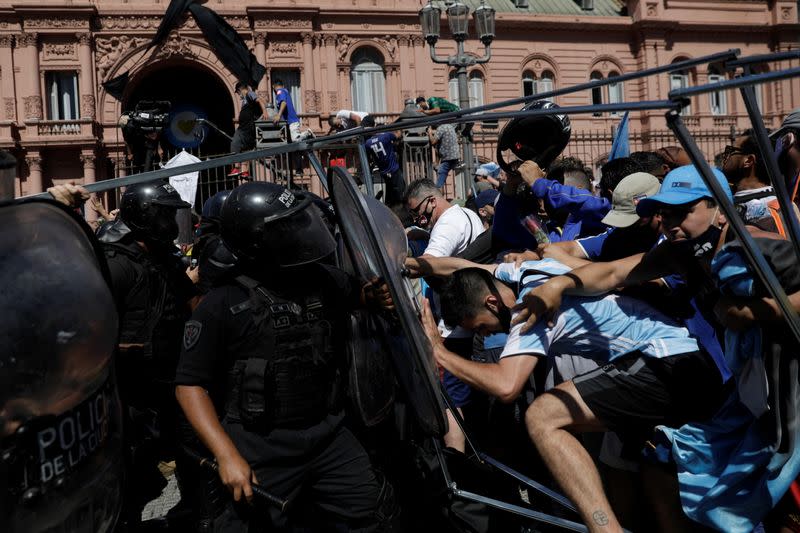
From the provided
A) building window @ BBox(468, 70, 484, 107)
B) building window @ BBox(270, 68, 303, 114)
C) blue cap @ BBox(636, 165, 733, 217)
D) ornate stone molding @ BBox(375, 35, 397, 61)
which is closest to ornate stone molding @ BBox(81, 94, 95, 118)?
building window @ BBox(270, 68, 303, 114)

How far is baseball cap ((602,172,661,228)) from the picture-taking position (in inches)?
156

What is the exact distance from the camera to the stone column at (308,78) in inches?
1128

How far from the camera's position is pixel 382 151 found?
8.08m

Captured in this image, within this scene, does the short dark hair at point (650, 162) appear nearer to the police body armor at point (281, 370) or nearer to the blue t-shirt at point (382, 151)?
the police body armor at point (281, 370)

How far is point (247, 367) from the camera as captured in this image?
295 cm

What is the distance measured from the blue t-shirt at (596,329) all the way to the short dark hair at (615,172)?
5.53 ft

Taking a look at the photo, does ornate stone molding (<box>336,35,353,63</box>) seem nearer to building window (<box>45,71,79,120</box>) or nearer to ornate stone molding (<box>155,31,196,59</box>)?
ornate stone molding (<box>155,31,196,59</box>)

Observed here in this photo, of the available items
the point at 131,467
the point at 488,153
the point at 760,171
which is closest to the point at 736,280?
the point at 760,171

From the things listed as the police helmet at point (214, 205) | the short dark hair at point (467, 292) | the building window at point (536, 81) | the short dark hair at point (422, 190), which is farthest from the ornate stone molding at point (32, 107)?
the short dark hair at point (467, 292)

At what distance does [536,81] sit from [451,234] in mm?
29293

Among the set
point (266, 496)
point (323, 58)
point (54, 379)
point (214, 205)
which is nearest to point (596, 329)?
point (266, 496)

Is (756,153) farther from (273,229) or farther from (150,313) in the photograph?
(150,313)

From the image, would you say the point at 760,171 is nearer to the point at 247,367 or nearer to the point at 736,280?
the point at 736,280

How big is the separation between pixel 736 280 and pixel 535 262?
116 cm
